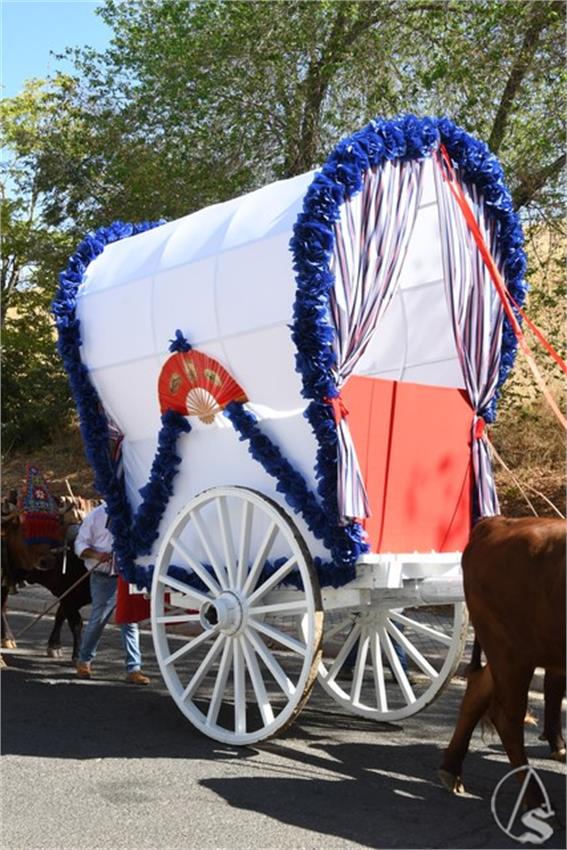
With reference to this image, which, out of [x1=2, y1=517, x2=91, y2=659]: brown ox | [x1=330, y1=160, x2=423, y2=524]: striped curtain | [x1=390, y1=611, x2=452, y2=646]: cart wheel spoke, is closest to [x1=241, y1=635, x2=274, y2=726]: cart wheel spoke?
[x1=330, y1=160, x2=423, y2=524]: striped curtain

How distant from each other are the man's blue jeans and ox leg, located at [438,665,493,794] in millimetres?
3803

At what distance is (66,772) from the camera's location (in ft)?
22.9

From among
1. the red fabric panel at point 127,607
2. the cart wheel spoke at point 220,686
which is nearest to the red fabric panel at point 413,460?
the cart wheel spoke at point 220,686

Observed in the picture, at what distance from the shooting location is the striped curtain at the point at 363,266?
7270 millimetres

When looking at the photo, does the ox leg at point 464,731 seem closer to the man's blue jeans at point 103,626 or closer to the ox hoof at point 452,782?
the ox hoof at point 452,782

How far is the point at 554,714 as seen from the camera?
7.21m

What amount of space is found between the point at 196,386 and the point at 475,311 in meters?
2.01

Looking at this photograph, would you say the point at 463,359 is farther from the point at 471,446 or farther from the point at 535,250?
the point at 535,250

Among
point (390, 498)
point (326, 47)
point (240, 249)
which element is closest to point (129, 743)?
point (390, 498)

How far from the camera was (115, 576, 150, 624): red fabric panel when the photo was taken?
30.1 ft

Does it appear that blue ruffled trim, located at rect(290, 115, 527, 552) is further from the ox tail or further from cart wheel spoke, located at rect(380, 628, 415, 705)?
cart wheel spoke, located at rect(380, 628, 415, 705)

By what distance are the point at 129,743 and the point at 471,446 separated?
10.0ft

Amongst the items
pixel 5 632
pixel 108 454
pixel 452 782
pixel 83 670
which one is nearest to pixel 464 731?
pixel 452 782

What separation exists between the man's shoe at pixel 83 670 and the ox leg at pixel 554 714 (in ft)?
14.1
